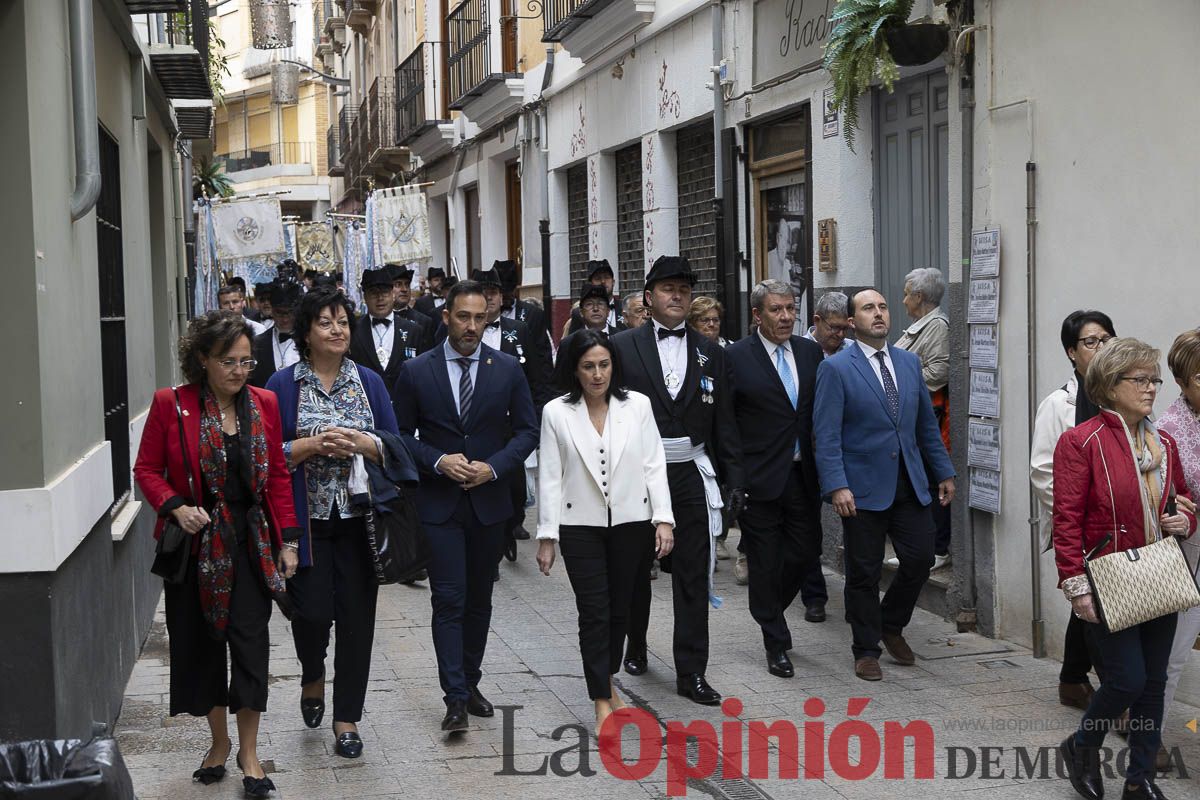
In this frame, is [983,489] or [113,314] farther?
[983,489]

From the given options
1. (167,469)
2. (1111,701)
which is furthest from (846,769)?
(167,469)

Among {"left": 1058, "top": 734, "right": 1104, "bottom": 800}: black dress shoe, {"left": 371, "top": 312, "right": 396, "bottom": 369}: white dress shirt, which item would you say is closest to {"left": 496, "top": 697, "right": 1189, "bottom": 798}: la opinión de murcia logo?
{"left": 1058, "top": 734, "right": 1104, "bottom": 800}: black dress shoe

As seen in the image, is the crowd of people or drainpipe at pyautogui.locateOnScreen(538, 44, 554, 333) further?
drainpipe at pyautogui.locateOnScreen(538, 44, 554, 333)

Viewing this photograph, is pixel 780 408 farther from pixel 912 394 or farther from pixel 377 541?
pixel 377 541

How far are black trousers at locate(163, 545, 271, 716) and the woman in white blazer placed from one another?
136cm

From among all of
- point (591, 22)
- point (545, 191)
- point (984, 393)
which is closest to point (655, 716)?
point (984, 393)

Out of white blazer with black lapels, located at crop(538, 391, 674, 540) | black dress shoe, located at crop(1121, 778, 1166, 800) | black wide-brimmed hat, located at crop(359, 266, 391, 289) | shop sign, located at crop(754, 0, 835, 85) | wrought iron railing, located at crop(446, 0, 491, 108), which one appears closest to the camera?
black dress shoe, located at crop(1121, 778, 1166, 800)

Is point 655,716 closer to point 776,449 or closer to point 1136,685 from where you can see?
point 776,449

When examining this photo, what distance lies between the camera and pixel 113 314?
8328 mm

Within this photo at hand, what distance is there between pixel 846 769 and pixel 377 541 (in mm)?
2099

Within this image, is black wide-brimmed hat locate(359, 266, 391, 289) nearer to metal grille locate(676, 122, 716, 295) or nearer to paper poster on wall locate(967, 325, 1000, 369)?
metal grille locate(676, 122, 716, 295)

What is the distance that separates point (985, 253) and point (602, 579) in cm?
305

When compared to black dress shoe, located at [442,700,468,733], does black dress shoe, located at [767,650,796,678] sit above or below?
below

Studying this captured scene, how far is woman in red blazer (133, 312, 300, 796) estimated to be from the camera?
571cm
